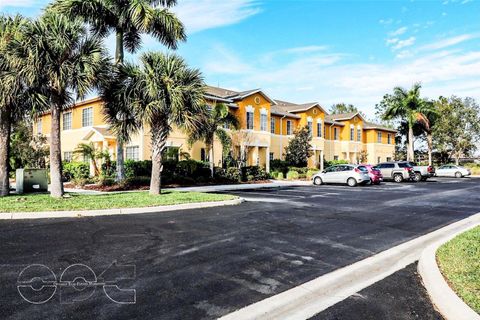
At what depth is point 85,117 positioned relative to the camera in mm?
27672

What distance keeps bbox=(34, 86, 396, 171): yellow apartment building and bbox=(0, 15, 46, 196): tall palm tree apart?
372cm

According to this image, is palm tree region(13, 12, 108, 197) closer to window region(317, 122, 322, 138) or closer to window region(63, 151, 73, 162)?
window region(63, 151, 73, 162)

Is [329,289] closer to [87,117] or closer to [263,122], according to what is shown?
[87,117]

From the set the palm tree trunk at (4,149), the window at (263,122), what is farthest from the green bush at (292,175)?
the palm tree trunk at (4,149)

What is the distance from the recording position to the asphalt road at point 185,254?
401 centimetres

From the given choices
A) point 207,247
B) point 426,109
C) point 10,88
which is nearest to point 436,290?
point 207,247

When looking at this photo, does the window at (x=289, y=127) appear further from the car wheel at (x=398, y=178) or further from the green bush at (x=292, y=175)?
the car wheel at (x=398, y=178)

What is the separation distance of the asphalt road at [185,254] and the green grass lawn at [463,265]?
45.7 inches

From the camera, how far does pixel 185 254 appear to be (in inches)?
239

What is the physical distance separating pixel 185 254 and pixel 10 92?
416 inches

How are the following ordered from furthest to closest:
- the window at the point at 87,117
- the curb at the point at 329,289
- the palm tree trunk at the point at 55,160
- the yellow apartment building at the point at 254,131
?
the window at the point at 87,117
the yellow apartment building at the point at 254,131
the palm tree trunk at the point at 55,160
the curb at the point at 329,289

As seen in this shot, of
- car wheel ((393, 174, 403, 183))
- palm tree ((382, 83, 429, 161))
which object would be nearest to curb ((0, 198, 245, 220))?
car wheel ((393, 174, 403, 183))

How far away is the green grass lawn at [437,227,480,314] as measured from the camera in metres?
4.14

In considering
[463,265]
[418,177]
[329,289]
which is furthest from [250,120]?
[329,289]
